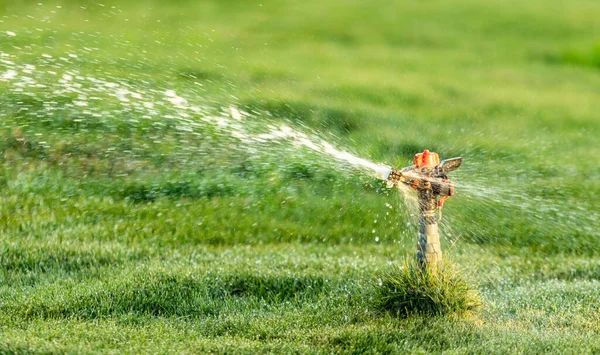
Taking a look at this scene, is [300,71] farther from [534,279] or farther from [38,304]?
[38,304]

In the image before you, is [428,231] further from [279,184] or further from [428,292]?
[279,184]

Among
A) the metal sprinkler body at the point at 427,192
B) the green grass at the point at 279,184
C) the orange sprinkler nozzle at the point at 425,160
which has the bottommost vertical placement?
the green grass at the point at 279,184

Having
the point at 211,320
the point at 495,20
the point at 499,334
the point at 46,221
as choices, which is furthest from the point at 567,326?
the point at 495,20

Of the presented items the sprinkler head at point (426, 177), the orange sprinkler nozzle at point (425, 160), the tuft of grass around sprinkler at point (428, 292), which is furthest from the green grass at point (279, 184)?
the orange sprinkler nozzle at point (425, 160)

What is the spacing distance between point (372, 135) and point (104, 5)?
8111 millimetres

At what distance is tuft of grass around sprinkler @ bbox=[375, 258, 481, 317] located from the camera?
174 inches

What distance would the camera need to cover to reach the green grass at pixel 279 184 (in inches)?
177

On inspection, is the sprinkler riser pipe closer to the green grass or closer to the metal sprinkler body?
the metal sprinkler body

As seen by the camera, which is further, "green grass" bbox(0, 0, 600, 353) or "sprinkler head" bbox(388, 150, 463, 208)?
"green grass" bbox(0, 0, 600, 353)

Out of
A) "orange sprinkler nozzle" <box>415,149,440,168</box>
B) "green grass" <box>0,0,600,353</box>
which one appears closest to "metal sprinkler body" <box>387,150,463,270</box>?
"orange sprinkler nozzle" <box>415,149,440,168</box>

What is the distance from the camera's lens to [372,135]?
30.5ft

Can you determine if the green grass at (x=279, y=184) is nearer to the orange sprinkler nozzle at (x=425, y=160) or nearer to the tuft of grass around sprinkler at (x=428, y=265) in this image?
the tuft of grass around sprinkler at (x=428, y=265)

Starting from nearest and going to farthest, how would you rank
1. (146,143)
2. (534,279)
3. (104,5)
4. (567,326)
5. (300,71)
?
(567,326), (534,279), (146,143), (300,71), (104,5)

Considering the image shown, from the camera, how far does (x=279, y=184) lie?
805cm
